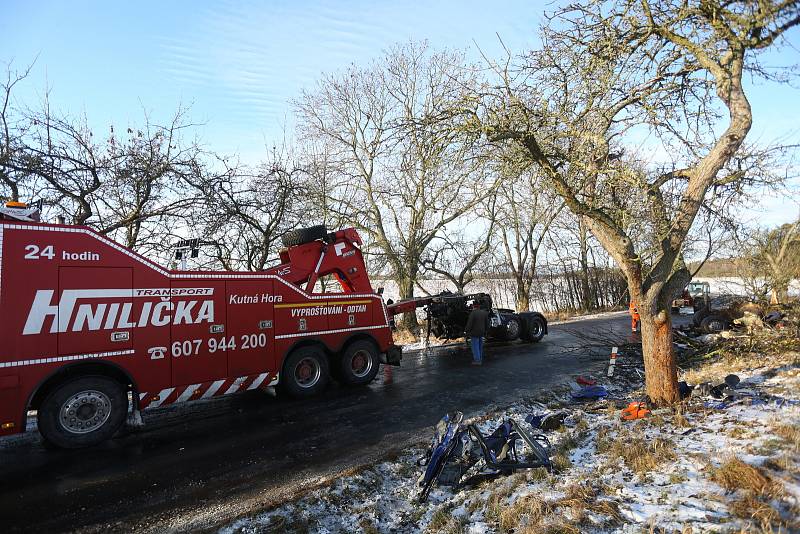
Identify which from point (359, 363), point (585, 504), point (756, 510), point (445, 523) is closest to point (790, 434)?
point (756, 510)

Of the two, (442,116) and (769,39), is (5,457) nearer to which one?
(442,116)

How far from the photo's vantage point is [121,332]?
20.2ft

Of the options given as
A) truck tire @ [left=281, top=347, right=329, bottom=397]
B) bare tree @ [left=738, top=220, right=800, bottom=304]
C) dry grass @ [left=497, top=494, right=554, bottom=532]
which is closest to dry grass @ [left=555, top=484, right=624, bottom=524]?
dry grass @ [left=497, top=494, right=554, bottom=532]

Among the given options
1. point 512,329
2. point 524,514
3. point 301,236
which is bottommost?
point 524,514

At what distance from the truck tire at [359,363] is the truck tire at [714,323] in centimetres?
969

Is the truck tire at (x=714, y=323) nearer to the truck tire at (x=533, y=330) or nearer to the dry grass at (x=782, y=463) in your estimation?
the truck tire at (x=533, y=330)

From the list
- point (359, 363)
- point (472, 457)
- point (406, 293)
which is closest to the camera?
point (472, 457)

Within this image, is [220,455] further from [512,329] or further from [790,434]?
[512,329]

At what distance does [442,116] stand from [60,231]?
5.58 m

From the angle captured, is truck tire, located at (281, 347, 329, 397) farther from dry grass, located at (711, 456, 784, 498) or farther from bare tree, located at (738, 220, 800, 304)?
bare tree, located at (738, 220, 800, 304)

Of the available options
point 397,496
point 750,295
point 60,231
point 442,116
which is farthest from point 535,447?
point 750,295

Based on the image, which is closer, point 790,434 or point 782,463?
point 782,463

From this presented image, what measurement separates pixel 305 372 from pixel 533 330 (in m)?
9.42

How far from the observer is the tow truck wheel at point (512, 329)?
1509cm
